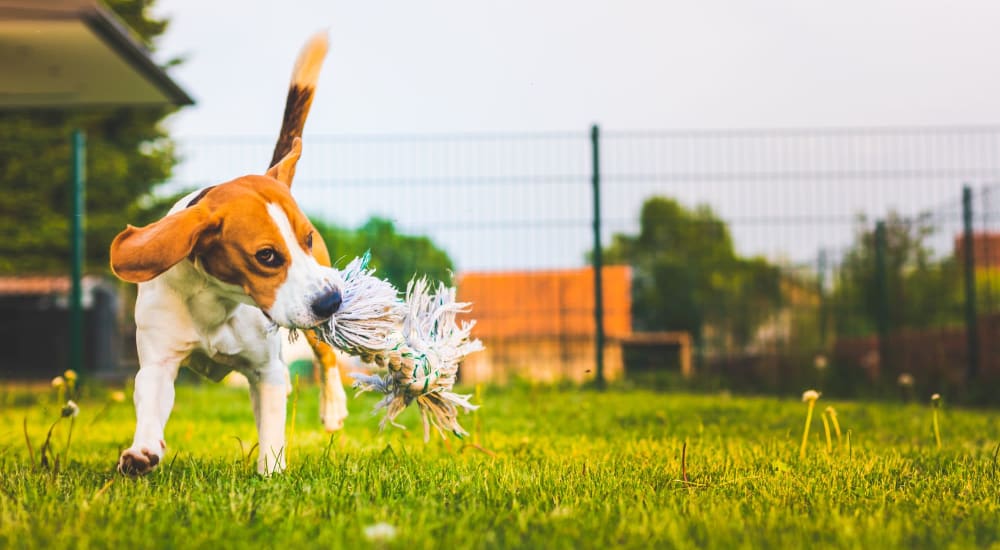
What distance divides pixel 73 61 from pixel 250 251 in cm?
757

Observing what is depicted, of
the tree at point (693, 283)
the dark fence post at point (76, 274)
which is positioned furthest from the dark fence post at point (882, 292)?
the dark fence post at point (76, 274)

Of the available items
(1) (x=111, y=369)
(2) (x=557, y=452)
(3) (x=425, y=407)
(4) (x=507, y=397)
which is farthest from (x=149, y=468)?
(1) (x=111, y=369)

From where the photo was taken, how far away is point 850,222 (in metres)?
10.1

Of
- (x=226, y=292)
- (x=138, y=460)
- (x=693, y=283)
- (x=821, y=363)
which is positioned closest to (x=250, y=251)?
(x=226, y=292)

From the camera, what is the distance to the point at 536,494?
8.79ft

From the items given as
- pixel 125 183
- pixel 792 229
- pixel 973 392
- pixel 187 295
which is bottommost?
pixel 973 392

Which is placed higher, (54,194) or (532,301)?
(54,194)

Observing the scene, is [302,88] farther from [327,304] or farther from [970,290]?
[970,290]

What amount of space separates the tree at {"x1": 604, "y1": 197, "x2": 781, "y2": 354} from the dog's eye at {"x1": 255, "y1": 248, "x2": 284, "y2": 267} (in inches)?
315

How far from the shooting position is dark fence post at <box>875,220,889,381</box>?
9.79 meters

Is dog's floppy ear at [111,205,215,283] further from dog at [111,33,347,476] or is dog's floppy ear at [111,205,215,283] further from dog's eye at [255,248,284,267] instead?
dog's eye at [255,248,284,267]

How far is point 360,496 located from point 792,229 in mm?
8419

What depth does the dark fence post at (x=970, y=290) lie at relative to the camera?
9.12m

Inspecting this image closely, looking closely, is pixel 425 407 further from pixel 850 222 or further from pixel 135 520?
pixel 850 222
